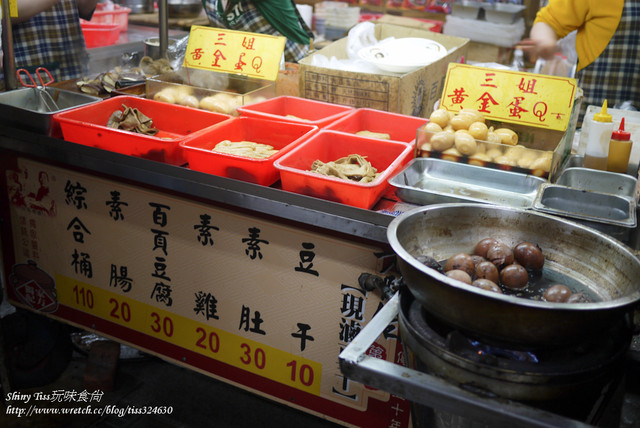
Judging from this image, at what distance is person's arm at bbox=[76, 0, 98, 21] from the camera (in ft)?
13.1

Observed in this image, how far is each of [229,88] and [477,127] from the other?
132cm

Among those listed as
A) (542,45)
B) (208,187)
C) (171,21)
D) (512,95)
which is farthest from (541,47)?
(171,21)

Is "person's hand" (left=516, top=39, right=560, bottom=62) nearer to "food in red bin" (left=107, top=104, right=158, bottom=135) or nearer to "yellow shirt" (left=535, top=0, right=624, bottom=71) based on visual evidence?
"yellow shirt" (left=535, top=0, right=624, bottom=71)

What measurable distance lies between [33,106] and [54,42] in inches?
56.6

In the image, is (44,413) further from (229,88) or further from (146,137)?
(229,88)

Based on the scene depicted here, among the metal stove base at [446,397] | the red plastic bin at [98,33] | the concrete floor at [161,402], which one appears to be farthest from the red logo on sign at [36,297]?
the red plastic bin at [98,33]

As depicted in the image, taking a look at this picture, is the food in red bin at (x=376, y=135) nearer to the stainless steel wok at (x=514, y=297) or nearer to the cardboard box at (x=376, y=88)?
the cardboard box at (x=376, y=88)

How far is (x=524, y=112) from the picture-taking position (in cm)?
217

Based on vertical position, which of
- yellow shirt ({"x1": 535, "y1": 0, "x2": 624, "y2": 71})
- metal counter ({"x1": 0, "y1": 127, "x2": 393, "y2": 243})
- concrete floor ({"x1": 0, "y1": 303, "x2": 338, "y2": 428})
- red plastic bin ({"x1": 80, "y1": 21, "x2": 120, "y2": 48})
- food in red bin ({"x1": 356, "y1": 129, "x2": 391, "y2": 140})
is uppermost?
yellow shirt ({"x1": 535, "y1": 0, "x2": 624, "y2": 71})

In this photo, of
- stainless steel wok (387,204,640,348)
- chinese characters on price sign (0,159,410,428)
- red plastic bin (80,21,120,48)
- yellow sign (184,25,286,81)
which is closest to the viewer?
stainless steel wok (387,204,640,348)

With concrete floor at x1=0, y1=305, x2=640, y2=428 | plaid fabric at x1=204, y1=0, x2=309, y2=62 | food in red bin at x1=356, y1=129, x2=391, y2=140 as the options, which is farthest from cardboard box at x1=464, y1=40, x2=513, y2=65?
concrete floor at x1=0, y1=305, x2=640, y2=428

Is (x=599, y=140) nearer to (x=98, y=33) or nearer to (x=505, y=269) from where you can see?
(x=505, y=269)

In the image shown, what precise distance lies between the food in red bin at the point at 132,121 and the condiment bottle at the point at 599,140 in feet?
5.85

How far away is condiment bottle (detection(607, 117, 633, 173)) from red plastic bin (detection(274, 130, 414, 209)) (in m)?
0.71
